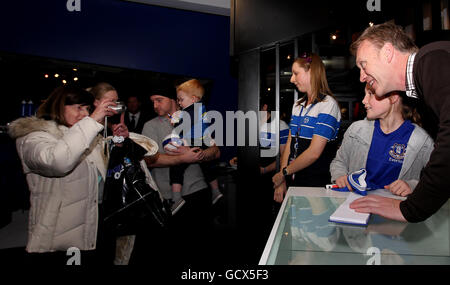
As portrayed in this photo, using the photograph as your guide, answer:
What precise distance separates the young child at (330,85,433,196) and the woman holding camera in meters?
1.37

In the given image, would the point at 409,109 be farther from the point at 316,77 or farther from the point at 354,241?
the point at 354,241

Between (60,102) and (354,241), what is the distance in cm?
170

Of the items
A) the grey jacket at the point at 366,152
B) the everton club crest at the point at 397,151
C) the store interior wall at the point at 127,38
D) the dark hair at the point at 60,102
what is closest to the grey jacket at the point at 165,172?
the dark hair at the point at 60,102

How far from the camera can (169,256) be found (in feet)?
6.45

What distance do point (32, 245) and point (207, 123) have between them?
1.78 metres

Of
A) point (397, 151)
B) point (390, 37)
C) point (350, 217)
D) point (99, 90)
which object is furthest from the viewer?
point (99, 90)

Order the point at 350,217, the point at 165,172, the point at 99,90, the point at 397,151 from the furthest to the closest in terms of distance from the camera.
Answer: the point at 165,172
the point at 99,90
the point at 397,151
the point at 350,217

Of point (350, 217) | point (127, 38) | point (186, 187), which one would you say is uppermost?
point (127, 38)

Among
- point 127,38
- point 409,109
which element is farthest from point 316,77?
point 127,38

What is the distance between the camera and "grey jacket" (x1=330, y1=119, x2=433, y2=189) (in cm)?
156

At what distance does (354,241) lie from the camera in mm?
803

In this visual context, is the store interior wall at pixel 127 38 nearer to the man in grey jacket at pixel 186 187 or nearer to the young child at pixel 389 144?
the man in grey jacket at pixel 186 187

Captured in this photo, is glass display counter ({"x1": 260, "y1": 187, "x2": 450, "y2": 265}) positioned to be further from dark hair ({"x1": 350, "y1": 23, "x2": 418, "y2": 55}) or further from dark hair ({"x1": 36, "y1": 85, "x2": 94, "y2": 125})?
Answer: dark hair ({"x1": 36, "y1": 85, "x2": 94, "y2": 125})

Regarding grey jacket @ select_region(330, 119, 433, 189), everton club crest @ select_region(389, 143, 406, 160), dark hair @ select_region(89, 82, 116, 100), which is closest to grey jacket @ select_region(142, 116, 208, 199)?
dark hair @ select_region(89, 82, 116, 100)
